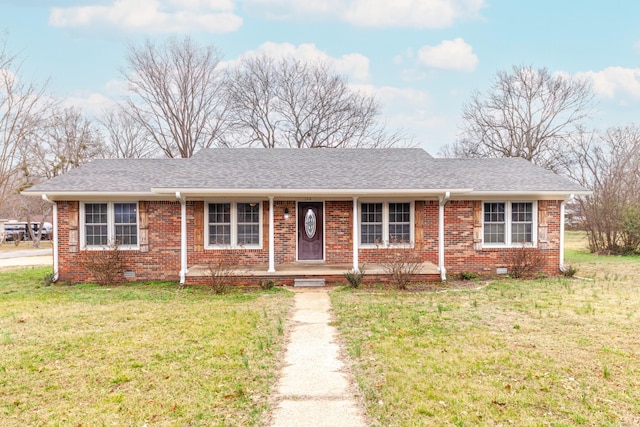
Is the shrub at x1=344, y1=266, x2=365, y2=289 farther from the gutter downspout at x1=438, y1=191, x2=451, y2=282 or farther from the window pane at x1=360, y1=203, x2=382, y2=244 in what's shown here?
the gutter downspout at x1=438, y1=191, x2=451, y2=282

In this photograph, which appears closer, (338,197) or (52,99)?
(338,197)

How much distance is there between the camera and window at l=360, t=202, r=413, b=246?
11664mm

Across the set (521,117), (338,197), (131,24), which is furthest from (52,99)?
(521,117)

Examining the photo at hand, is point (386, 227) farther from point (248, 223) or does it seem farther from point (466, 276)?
point (248, 223)

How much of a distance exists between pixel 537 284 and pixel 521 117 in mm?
20650

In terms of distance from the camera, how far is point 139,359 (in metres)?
5.00

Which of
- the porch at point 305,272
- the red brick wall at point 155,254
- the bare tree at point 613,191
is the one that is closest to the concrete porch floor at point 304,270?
the porch at point 305,272

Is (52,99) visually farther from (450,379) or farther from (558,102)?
(558,102)

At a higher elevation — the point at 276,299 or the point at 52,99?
the point at 52,99

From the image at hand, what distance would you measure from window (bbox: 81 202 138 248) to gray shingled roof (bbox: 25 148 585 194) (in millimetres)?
679

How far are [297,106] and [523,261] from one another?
66.9 ft

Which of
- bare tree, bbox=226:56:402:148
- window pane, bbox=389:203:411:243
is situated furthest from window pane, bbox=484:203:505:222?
bare tree, bbox=226:56:402:148

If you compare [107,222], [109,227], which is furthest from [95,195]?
[109,227]

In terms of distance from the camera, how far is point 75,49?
1959 cm
